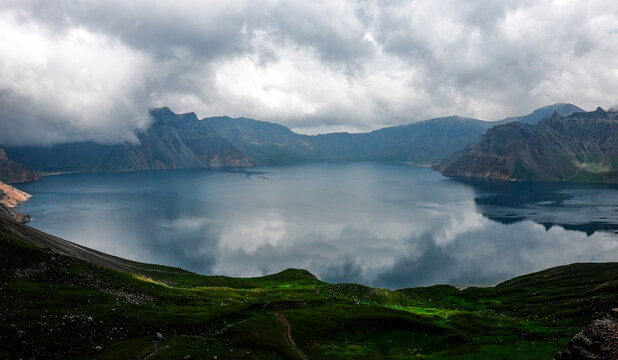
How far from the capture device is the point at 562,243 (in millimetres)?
196875

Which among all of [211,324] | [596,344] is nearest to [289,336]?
[211,324]

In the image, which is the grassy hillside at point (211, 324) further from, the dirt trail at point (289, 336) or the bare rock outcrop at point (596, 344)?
the bare rock outcrop at point (596, 344)

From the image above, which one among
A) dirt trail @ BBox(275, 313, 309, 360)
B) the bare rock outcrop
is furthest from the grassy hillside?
the bare rock outcrop

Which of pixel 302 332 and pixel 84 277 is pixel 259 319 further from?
pixel 84 277

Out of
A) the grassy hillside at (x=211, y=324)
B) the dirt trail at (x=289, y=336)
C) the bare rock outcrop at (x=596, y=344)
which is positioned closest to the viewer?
the bare rock outcrop at (x=596, y=344)

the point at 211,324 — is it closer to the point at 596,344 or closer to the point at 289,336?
the point at 289,336

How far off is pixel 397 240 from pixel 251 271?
3237 inches

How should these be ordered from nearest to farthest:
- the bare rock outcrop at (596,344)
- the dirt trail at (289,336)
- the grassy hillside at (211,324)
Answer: the bare rock outcrop at (596,344), the grassy hillside at (211,324), the dirt trail at (289,336)

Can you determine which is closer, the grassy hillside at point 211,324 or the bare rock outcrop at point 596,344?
the bare rock outcrop at point 596,344

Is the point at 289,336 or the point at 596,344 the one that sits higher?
the point at 596,344

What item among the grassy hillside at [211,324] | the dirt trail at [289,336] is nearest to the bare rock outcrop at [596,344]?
the grassy hillside at [211,324]

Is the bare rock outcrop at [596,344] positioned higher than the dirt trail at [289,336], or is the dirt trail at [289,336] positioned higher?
the bare rock outcrop at [596,344]

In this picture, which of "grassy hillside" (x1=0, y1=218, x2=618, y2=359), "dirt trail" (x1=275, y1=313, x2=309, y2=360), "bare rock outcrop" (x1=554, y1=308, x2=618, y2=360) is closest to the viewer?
"bare rock outcrop" (x1=554, y1=308, x2=618, y2=360)

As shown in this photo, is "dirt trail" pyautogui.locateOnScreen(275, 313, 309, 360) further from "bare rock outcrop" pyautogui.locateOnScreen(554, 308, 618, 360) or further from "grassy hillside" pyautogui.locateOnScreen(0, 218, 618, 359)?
"bare rock outcrop" pyautogui.locateOnScreen(554, 308, 618, 360)
